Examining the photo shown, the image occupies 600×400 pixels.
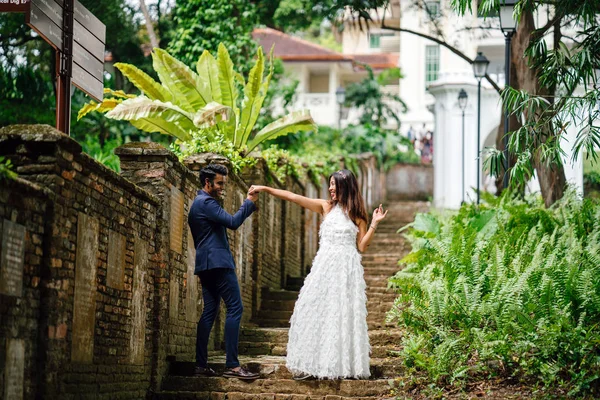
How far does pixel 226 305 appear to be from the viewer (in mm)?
9883

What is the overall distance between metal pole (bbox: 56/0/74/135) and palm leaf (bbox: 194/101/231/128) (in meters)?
6.18

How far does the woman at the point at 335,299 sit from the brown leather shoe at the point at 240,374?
1.21ft

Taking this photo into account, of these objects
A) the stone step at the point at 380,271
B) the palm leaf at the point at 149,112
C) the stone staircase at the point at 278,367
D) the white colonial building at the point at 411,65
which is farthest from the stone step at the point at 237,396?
the white colonial building at the point at 411,65

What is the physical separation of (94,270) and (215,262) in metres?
1.59

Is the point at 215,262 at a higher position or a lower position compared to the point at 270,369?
higher

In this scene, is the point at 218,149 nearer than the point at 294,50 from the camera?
Yes

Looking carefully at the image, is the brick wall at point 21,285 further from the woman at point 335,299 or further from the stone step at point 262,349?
the stone step at point 262,349

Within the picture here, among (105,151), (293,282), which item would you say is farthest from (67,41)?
(105,151)

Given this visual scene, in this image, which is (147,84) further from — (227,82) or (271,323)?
(271,323)

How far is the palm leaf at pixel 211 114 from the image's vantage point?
50.3ft

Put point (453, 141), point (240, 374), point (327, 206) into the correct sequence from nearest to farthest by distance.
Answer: point (240, 374), point (327, 206), point (453, 141)

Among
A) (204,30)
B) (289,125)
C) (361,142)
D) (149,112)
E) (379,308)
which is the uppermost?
(204,30)

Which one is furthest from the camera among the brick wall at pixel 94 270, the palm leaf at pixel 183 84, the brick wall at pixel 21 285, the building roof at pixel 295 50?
the building roof at pixel 295 50

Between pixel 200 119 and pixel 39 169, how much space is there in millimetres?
7811
